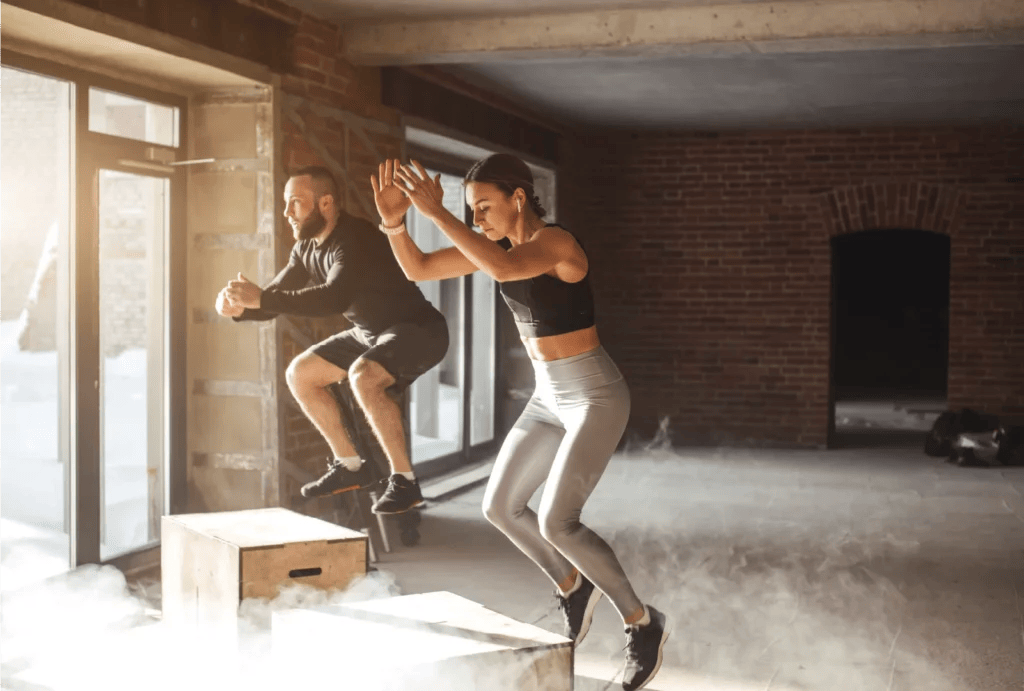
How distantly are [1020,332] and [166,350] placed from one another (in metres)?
7.31

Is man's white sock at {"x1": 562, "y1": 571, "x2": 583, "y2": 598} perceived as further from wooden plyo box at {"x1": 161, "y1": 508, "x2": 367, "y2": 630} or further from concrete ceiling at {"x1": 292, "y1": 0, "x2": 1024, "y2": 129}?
concrete ceiling at {"x1": 292, "y1": 0, "x2": 1024, "y2": 129}

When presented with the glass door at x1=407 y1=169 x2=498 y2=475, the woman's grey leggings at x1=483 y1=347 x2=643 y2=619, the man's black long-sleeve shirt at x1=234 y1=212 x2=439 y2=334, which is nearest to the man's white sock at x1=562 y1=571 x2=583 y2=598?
the woman's grey leggings at x1=483 y1=347 x2=643 y2=619

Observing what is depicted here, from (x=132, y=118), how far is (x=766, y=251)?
633 cm

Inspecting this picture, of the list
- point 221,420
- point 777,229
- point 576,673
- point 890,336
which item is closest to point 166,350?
point 221,420

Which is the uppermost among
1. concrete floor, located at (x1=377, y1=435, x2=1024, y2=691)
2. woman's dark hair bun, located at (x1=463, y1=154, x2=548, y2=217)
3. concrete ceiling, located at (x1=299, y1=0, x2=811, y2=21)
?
concrete ceiling, located at (x1=299, y1=0, x2=811, y2=21)

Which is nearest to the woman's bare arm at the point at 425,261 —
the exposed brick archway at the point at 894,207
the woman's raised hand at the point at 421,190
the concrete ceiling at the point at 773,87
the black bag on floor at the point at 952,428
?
the woman's raised hand at the point at 421,190

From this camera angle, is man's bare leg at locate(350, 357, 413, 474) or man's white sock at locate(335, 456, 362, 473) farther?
man's white sock at locate(335, 456, 362, 473)

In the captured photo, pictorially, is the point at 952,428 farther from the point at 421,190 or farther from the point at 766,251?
the point at 421,190

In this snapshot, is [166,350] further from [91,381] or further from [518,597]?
[518,597]

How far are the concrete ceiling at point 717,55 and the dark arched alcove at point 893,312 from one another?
6.25m

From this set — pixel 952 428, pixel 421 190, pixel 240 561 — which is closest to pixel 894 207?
pixel 952 428

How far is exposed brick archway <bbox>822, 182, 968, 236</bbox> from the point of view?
9852mm

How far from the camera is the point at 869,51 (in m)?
6.96

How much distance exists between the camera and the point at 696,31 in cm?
573
